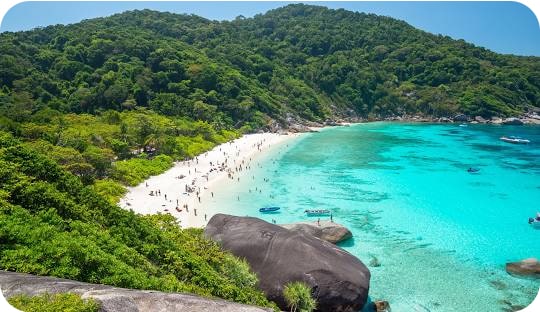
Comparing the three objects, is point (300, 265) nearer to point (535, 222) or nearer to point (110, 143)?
point (535, 222)

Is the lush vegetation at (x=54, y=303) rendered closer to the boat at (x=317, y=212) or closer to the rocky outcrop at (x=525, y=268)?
the rocky outcrop at (x=525, y=268)

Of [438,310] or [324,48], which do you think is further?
[324,48]

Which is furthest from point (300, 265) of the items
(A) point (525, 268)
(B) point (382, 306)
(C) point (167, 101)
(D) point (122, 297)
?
(C) point (167, 101)

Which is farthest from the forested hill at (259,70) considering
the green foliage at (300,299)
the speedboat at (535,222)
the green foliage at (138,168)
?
the speedboat at (535,222)

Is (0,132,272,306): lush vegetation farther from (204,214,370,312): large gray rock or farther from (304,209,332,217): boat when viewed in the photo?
(304,209,332,217): boat

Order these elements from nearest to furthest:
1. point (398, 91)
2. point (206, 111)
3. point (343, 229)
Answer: point (343, 229), point (206, 111), point (398, 91)

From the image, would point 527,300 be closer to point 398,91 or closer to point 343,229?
point 343,229

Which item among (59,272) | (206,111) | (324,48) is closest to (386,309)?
(59,272)

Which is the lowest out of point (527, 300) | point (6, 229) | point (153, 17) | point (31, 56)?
point (527, 300)
